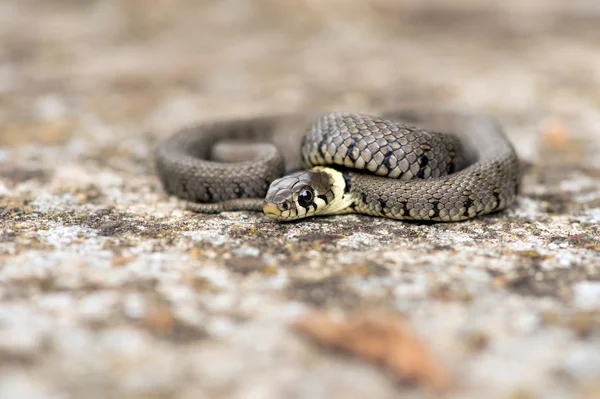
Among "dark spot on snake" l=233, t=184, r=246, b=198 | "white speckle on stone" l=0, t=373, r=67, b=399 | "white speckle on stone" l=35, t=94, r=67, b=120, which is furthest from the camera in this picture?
"white speckle on stone" l=35, t=94, r=67, b=120

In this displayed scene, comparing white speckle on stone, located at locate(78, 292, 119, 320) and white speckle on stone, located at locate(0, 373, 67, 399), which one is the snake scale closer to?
white speckle on stone, located at locate(78, 292, 119, 320)

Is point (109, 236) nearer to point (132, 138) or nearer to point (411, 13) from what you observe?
point (132, 138)

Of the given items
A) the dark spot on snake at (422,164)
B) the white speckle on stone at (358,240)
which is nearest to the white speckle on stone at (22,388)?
the white speckle on stone at (358,240)

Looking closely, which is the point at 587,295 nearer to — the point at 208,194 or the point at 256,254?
the point at 256,254

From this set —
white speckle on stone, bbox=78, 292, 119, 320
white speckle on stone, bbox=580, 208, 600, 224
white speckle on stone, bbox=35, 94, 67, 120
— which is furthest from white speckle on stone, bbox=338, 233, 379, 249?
white speckle on stone, bbox=35, 94, 67, 120

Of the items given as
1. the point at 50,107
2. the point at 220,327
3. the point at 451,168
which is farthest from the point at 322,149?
the point at 50,107

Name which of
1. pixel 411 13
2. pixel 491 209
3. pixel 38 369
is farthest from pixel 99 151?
pixel 411 13

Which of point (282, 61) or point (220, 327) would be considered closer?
point (220, 327)
